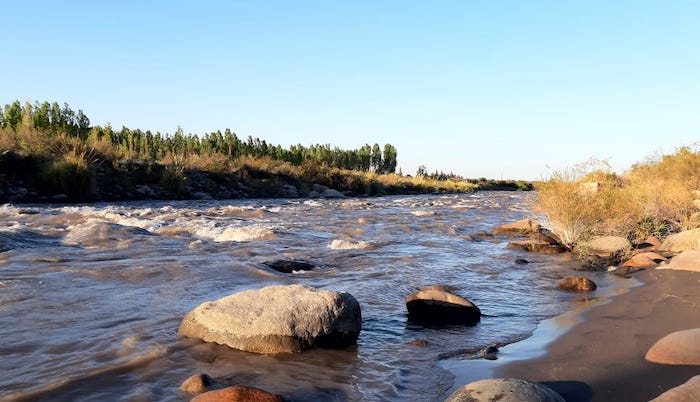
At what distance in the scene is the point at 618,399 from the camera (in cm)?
315

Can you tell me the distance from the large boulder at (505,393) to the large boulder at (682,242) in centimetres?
778

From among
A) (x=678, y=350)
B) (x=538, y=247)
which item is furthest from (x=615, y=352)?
(x=538, y=247)

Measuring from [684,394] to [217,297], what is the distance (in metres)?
4.42

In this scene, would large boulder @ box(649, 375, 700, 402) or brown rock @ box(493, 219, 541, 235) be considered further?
brown rock @ box(493, 219, 541, 235)

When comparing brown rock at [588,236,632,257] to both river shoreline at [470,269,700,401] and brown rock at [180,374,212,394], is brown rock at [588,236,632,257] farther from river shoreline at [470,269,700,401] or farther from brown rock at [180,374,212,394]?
brown rock at [180,374,212,394]

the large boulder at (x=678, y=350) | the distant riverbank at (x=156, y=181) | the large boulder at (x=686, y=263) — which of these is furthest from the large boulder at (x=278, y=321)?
the distant riverbank at (x=156, y=181)

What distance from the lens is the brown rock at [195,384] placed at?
10.6 feet

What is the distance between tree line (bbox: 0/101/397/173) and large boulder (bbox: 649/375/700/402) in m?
24.4

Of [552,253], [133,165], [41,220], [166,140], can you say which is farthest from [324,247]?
[166,140]

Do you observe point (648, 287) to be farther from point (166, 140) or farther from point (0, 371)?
point (166, 140)

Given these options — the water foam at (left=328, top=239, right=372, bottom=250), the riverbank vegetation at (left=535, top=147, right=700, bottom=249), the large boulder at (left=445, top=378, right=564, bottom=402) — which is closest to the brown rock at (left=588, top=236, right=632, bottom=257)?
the riverbank vegetation at (left=535, top=147, right=700, bottom=249)

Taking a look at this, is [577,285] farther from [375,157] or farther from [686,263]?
[375,157]

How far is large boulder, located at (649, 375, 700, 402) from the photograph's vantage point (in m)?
2.82

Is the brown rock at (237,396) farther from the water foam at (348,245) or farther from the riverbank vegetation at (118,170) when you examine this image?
the riverbank vegetation at (118,170)
